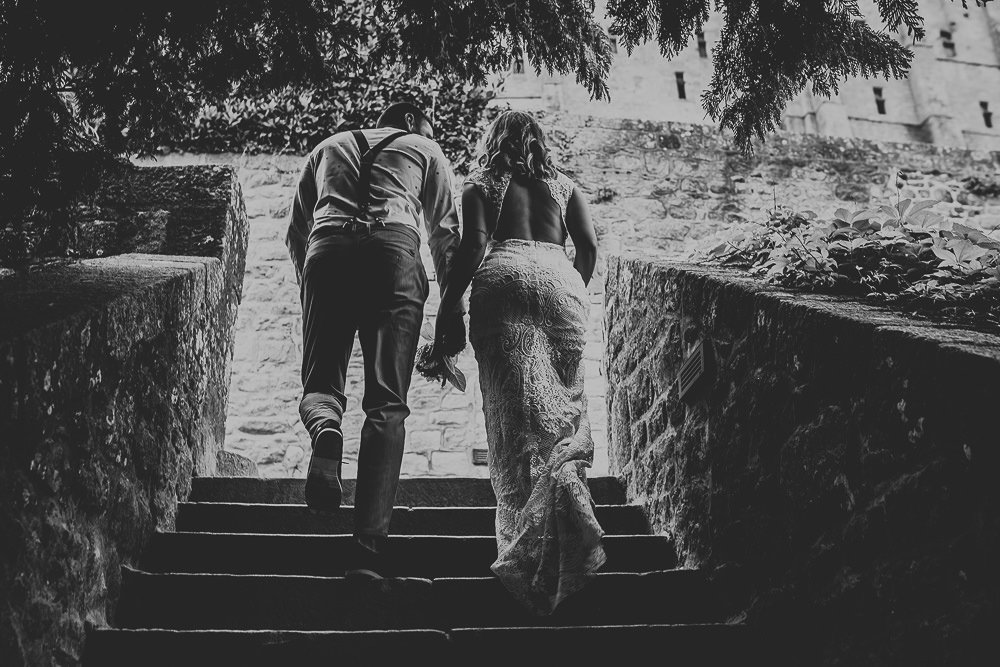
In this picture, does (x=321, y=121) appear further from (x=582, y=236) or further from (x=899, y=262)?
(x=899, y=262)

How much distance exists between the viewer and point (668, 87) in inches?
1032

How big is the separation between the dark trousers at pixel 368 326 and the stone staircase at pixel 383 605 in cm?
35

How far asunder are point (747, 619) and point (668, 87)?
2568 cm

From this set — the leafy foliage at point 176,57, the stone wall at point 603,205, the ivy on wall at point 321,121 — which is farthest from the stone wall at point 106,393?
the ivy on wall at point 321,121

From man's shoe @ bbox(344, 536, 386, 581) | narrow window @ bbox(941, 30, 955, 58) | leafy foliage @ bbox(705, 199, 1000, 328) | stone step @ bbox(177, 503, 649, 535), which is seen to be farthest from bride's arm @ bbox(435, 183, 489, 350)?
narrow window @ bbox(941, 30, 955, 58)

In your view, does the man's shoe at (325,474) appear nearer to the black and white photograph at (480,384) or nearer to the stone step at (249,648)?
the black and white photograph at (480,384)

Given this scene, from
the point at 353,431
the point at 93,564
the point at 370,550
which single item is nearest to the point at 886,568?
the point at 370,550

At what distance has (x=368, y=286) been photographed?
2.64 m

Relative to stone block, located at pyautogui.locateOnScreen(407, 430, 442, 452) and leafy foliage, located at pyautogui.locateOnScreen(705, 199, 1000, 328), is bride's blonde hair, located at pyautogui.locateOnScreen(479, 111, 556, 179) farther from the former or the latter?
stone block, located at pyautogui.locateOnScreen(407, 430, 442, 452)

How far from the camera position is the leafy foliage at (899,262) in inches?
80.5

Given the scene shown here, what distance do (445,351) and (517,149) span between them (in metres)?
0.80

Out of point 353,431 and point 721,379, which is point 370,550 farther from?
point 353,431

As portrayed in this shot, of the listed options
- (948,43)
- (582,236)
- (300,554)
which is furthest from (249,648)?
(948,43)

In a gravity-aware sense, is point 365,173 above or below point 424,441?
above
